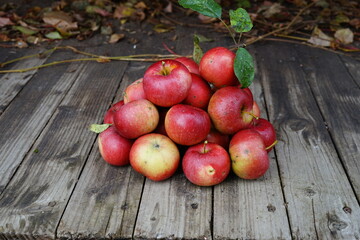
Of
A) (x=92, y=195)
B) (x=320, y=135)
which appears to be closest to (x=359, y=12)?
(x=320, y=135)

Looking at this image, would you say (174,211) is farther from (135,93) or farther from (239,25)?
(239,25)

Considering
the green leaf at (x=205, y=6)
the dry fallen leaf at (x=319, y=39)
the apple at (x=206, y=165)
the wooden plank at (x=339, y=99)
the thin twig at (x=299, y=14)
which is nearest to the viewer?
the apple at (x=206, y=165)

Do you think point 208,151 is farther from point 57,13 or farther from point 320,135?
point 57,13

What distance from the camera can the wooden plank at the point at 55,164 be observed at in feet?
4.55

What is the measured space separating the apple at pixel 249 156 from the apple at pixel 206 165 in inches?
1.4

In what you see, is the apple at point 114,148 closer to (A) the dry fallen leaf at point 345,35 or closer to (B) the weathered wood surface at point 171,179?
(B) the weathered wood surface at point 171,179

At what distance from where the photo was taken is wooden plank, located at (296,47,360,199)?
1.71m

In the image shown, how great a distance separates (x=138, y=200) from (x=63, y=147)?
0.55 m

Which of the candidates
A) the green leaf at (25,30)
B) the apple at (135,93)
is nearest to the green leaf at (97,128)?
the apple at (135,93)

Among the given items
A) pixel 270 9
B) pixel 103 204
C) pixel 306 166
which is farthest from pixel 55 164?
pixel 270 9

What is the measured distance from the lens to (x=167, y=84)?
148cm

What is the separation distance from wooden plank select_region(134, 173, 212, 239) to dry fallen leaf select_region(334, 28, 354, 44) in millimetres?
1936

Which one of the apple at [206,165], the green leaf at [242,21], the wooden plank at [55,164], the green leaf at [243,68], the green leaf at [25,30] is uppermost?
the green leaf at [242,21]

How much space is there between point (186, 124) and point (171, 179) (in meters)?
0.26
